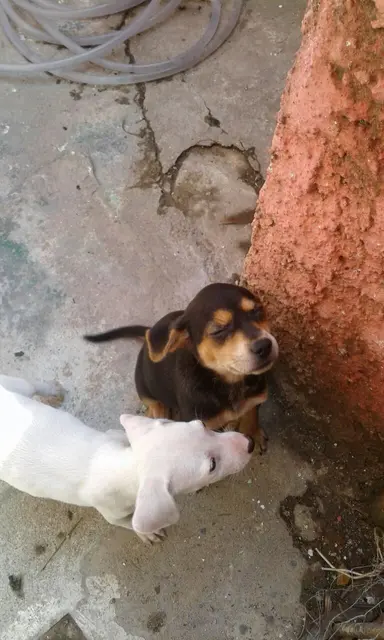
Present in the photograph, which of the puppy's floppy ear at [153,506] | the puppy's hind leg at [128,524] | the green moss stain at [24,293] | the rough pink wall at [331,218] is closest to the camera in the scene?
the rough pink wall at [331,218]

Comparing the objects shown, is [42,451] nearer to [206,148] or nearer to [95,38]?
[206,148]

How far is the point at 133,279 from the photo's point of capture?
3592 millimetres

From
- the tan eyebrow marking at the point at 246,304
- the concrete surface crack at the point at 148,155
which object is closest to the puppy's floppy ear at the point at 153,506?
the tan eyebrow marking at the point at 246,304

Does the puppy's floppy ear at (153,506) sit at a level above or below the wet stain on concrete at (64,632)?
above

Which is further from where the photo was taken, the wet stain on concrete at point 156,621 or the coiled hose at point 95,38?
the coiled hose at point 95,38

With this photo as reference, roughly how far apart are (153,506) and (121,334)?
1336mm

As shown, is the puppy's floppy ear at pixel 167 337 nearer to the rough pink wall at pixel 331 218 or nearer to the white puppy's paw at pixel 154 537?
the rough pink wall at pixel 331 218

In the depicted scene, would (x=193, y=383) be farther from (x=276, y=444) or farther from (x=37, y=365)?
(x=37, y=365)

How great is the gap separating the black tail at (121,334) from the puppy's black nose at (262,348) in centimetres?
96

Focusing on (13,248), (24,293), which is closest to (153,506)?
(24,293)

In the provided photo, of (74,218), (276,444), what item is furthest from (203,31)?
(276,444)

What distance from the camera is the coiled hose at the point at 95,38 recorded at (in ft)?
13.8

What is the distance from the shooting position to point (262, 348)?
2330 mm

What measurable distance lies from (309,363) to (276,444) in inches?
20.0
